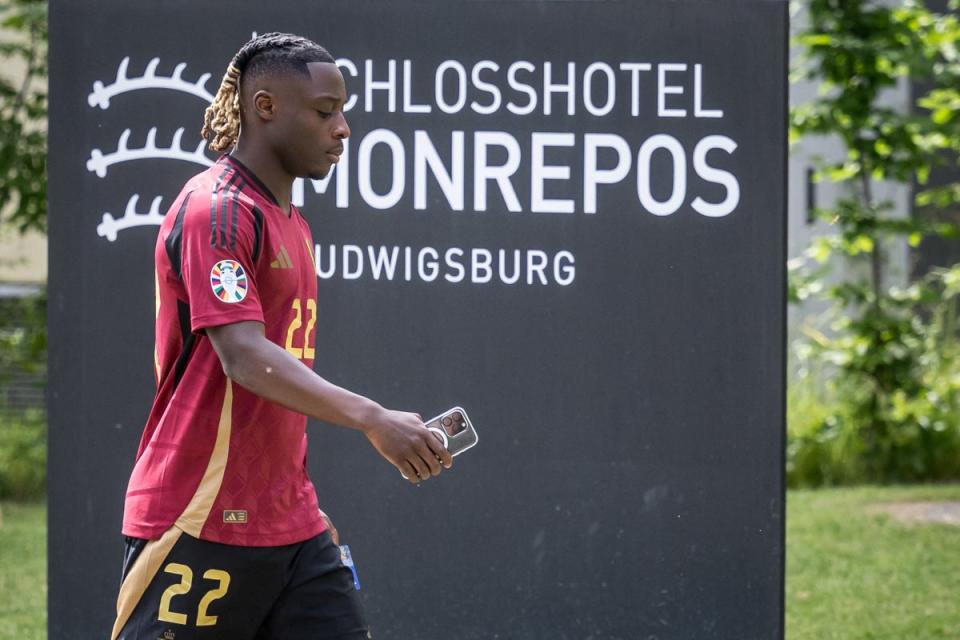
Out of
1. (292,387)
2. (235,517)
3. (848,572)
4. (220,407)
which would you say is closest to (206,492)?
(235,517)

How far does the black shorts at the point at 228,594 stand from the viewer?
124 inches

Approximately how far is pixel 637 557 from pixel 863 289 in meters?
5.81

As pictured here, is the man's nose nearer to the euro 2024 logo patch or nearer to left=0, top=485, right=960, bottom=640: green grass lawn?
the euro 2024 logo patch

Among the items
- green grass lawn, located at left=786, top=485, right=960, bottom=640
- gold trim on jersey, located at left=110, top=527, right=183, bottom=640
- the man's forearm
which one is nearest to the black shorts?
gold trim on jersey, located at left=110, top=527, right=183, bottom=640

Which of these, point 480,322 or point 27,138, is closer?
point 480,322

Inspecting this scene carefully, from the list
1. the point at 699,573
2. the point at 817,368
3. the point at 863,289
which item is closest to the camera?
the point at 699,573

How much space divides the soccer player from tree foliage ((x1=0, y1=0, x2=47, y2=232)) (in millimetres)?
6538

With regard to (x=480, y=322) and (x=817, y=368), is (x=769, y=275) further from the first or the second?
(x=817, y=368)

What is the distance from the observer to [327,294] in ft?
16.7

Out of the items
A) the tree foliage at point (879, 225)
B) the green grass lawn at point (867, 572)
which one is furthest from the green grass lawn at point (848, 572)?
the tree foliage at point (879, 225)

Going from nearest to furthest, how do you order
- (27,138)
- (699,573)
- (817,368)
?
(699,573)
(27,138)
(817,368)

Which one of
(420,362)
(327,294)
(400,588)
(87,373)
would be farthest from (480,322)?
(87,373)

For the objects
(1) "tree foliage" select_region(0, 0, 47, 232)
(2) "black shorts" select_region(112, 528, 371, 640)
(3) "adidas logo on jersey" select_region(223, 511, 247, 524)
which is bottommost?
(2) "black shorts" select_region(112, 528, 371, 640)

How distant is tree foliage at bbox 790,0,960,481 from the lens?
9.83 metres
